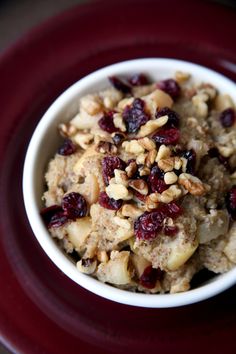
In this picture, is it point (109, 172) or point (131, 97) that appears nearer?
point (109, 172)

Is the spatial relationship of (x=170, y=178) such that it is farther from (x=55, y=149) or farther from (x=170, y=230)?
(x=55, y=149)

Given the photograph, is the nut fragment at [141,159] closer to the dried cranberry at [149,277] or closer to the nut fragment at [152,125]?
the nut fragment at [152,125]

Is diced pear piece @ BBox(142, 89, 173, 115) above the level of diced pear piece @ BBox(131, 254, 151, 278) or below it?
above

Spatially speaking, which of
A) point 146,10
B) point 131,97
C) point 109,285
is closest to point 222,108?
point 131,97

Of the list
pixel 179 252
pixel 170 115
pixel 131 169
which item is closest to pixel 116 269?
pixel 179 252

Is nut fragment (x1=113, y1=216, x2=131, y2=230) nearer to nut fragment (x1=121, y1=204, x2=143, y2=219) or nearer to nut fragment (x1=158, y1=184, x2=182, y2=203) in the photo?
nut fragment (x1=121, y1=204, x2=143, y2=219)

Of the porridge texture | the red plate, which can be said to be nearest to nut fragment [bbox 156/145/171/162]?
the porridge texture

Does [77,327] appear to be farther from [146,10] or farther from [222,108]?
[146,10]

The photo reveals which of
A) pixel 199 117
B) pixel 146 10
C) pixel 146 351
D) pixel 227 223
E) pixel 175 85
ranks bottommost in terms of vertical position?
pixel 146 351
